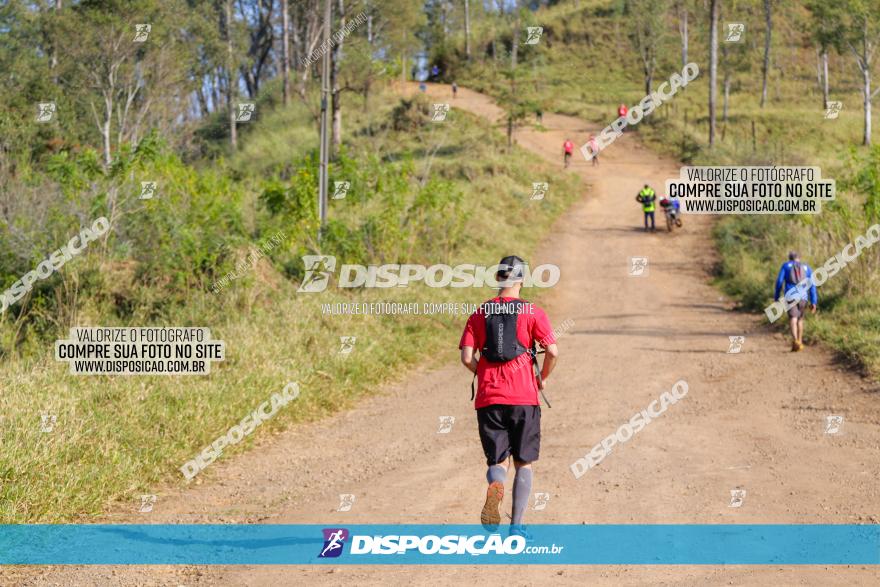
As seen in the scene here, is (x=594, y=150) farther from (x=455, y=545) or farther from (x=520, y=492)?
(x=520, y=492)

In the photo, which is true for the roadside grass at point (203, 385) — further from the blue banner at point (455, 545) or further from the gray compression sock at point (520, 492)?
the gray compression sock at point (520, 492)

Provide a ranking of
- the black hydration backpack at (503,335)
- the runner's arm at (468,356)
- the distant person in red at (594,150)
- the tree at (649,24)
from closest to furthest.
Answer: the black hydration backpack at (503,335) < the runner's arm at (468,356) < the distant person in red at (594,150) < the tree at (649,24)

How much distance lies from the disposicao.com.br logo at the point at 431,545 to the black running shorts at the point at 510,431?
610 mm

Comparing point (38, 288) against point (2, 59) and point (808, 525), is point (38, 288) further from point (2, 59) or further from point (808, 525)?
point (2, 59)

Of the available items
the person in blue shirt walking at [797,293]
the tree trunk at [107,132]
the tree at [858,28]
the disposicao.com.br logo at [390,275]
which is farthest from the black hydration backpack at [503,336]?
the tree at [858,28]

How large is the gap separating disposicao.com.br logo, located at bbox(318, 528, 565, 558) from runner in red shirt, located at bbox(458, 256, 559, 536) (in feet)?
0.95

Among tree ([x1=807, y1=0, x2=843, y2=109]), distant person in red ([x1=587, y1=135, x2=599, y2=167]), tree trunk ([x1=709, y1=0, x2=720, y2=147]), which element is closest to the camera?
tree trunk ([x1=709, y1=0, x2=720, y2=147])

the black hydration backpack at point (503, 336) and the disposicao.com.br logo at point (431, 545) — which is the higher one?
the black hydration backpack at point (503, 336)

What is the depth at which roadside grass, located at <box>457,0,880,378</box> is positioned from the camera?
609 inches

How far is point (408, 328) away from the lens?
600 inches

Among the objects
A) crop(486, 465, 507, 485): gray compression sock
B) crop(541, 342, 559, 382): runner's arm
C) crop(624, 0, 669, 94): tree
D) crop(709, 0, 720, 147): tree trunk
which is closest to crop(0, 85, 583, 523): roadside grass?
crop(486, 465, 507, 485): gray compression sock

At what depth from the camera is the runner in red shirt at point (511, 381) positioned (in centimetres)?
595

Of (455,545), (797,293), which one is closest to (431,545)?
(455,545)

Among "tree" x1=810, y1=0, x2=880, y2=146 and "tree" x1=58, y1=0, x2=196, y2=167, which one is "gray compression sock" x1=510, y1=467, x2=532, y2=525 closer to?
"tree" x1=58, y1=0, x2=196, y2=167
